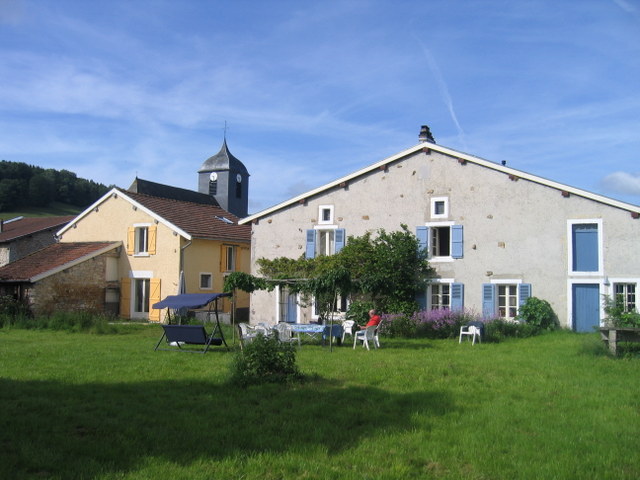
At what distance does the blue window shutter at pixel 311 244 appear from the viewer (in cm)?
2220

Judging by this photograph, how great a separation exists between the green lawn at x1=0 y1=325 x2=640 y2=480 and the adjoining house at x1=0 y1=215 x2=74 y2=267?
2412 centimetres

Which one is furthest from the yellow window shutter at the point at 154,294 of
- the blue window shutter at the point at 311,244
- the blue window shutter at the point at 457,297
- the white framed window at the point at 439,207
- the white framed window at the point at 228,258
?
the blue window shutter at the point at 457,297

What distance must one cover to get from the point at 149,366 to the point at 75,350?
3.48 metres

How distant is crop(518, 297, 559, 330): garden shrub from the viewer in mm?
18594

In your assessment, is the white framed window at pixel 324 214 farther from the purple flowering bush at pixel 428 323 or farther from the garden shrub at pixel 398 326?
the garden shrub at pixel 398 326

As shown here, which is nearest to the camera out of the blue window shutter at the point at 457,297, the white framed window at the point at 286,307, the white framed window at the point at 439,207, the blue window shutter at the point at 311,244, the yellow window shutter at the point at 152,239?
the blue window shutter at the point at 457,297

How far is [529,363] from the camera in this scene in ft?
39.5

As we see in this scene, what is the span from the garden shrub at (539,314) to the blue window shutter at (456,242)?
263cm

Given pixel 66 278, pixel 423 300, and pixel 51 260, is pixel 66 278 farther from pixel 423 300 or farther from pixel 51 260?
pixel 423 300

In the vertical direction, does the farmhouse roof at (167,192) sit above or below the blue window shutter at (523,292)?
above

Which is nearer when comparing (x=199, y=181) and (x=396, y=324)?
(x=396, y=324)

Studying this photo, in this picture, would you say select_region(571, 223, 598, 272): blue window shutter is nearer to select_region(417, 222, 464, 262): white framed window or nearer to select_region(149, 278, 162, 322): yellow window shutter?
select_region(417, 222, 464, 262): white framed window

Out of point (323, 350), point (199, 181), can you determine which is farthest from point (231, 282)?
point (199, 181)

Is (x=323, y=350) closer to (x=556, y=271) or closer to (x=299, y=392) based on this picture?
(x=299, y=392)
